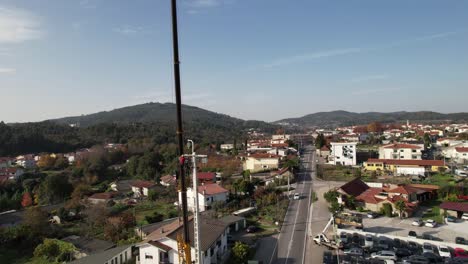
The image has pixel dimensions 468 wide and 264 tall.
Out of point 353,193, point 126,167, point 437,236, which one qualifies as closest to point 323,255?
point 437,236

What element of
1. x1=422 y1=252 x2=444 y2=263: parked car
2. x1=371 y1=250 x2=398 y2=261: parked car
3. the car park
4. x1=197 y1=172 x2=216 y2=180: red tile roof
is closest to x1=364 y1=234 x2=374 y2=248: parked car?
x1=371 y1=250 x2=398 y2=261: parked car

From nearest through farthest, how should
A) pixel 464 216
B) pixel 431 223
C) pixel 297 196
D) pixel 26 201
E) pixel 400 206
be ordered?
1. pixel 431 223
2. pixel 464 216
3. pixel 400 206
4. pixel 297 196
5. pixel 26 201

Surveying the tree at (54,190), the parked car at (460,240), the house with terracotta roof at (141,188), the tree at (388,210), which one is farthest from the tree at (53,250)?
the parked car at (460,240)

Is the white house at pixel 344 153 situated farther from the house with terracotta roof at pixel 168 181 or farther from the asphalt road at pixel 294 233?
the house with terracotta roof at pixel 168 181

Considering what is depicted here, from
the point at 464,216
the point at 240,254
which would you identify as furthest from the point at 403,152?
the point at 240,254

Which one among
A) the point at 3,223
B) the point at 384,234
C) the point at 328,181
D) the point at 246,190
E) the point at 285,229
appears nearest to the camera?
the point at 384,234

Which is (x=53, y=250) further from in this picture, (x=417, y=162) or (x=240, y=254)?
(x=417, y=162)

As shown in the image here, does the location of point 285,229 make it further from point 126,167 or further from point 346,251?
point 126,167

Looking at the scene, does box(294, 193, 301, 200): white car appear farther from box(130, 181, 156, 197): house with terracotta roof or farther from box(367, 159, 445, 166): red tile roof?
box(130, 181, 156, 197): house with terracotta roof
